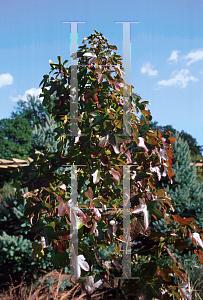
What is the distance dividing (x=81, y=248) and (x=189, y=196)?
325 cm

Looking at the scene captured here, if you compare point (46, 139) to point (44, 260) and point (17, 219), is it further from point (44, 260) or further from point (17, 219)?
point (44, 260)

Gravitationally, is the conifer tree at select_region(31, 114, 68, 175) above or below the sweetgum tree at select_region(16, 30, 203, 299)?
above

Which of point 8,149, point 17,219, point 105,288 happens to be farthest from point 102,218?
point 8,149

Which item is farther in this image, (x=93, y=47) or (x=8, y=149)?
(x=8, y=149)

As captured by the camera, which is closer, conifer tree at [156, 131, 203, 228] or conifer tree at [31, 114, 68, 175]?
conifer tree at [156, 131, 203, 228]

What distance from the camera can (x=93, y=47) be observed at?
1755 millimetres
